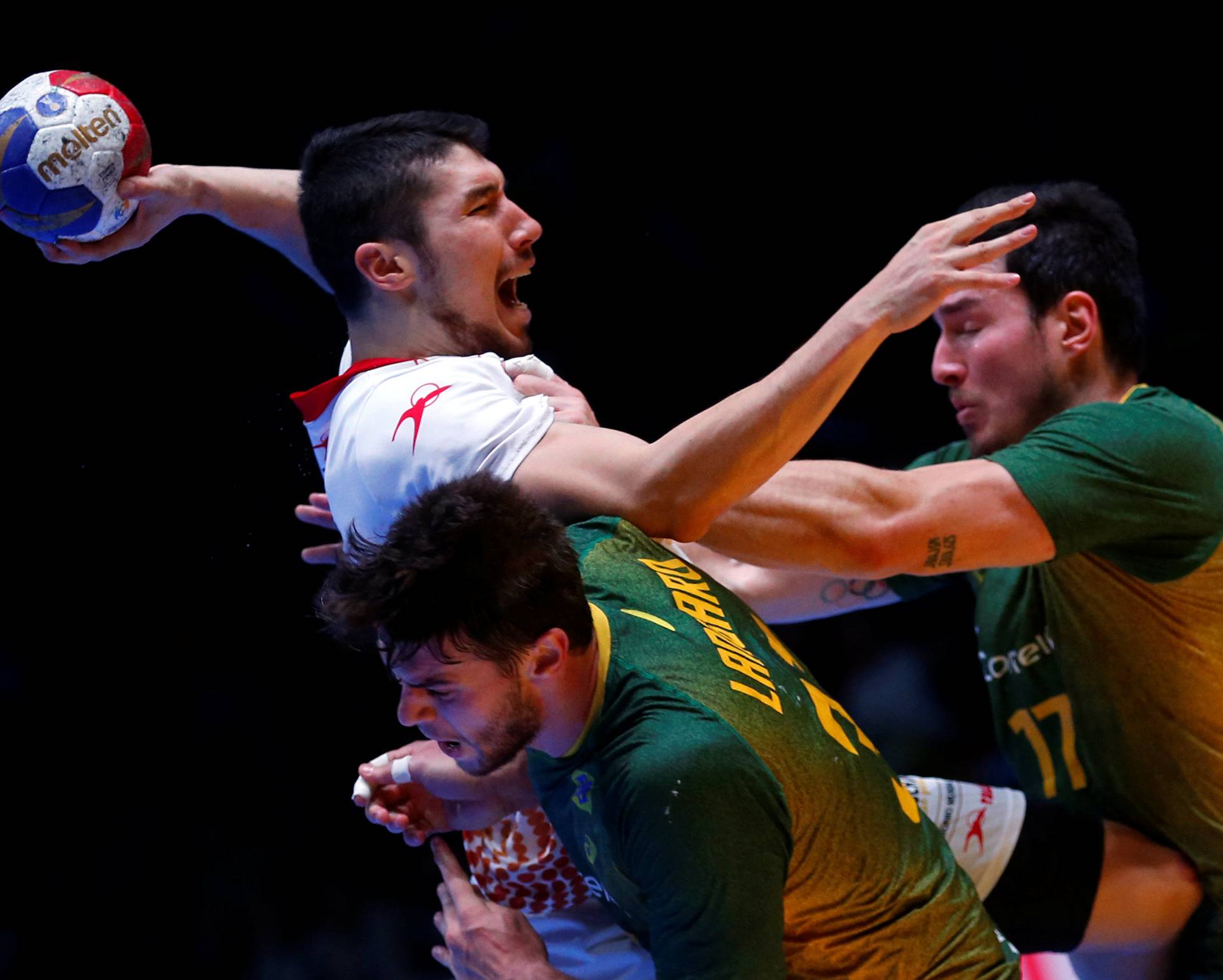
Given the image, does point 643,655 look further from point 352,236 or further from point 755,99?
point 755,99

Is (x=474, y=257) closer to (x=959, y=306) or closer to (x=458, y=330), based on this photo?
(x=458, y=330)

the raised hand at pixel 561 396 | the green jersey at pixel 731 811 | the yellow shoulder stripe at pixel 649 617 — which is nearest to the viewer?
the green jersey at pixel 731 811

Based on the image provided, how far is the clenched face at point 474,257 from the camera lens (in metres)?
2.59

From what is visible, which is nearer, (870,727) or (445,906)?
(445,906)

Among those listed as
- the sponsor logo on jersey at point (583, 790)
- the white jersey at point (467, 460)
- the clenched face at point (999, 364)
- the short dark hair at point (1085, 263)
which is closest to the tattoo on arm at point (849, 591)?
the clenched face at point (999, 364)

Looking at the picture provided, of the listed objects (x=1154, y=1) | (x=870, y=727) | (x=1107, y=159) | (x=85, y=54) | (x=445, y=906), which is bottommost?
(x=870, y=727)

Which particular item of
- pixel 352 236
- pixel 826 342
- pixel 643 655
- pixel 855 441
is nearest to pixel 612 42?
pixel 855 441

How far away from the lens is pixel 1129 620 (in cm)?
296

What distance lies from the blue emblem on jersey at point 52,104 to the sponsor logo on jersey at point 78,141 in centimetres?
5

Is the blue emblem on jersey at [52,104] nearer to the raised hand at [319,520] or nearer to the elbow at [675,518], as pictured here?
the raised hand at [319,520]

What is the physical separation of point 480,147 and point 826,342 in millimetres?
944

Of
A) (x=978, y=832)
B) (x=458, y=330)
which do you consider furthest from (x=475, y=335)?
(x=978, y=832)

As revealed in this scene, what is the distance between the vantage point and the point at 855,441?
4.65 meters

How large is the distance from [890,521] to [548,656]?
0.99 metres
